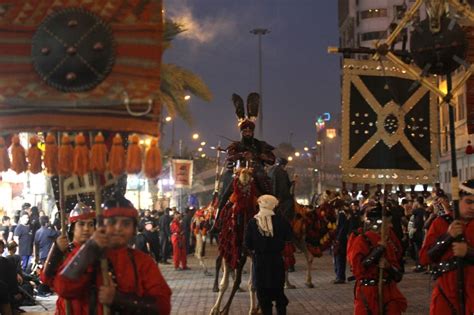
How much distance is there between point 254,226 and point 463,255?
13.9 ft

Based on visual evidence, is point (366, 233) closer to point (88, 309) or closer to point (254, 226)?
point (254, 226)

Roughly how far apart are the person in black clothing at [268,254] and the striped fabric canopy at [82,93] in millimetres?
5479

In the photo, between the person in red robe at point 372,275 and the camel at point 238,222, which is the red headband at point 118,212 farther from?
the camel at point 238,222

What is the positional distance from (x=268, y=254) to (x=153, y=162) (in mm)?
5540

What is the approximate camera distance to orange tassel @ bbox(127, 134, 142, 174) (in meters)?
5.59

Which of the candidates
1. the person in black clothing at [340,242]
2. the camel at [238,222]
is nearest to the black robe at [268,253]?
the camel at [238,222]

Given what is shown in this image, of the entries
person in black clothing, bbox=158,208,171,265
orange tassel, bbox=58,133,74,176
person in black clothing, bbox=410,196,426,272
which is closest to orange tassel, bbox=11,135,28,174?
orange tassel, bbox=58,133,74,176

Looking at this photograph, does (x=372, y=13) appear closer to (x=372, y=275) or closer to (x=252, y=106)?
(x=252, y=106)

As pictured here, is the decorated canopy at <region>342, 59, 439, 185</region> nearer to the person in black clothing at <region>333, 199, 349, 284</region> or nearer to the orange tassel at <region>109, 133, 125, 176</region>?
the orange tassel at <region>109, 133, 125, 176</region>

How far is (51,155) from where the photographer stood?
221 inches

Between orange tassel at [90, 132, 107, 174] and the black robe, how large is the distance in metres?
5.61

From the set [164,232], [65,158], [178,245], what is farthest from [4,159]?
[164,232]

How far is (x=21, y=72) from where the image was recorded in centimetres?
567

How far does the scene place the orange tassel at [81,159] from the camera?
551 centimetres
